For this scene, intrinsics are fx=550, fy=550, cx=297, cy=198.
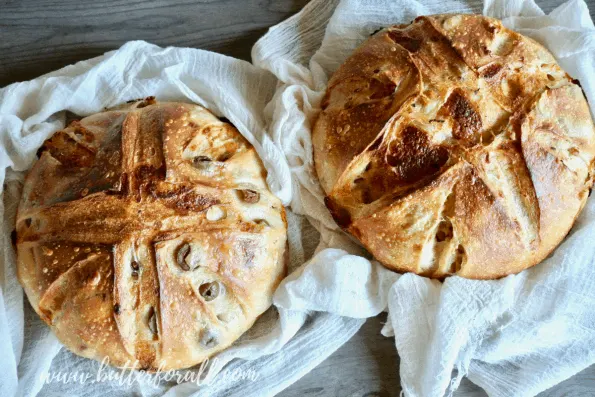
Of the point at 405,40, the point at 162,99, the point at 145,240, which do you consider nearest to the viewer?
the point at 145,240

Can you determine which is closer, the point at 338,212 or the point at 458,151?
the point at 458,151

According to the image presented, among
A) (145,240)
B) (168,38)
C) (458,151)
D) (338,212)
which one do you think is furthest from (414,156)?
(168,38)

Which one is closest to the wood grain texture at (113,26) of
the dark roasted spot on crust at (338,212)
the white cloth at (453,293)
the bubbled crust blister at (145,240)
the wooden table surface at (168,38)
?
the wooden table surface at (168,38)

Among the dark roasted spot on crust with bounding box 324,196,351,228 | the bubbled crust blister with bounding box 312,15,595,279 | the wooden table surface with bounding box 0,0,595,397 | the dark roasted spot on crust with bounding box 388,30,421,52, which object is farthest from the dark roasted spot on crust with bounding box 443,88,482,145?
the wooden table surface with bounding box 0,0,595,397

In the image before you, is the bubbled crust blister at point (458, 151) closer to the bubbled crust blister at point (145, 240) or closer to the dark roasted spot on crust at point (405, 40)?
the dark roasted spot on crust at point (405, 40)

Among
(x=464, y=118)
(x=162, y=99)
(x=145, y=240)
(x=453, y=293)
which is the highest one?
(x=464, y=118)

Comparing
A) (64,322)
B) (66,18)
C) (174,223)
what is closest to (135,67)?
(66,18)

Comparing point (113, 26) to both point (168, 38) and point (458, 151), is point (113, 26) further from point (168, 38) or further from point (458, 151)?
point (458, 151)

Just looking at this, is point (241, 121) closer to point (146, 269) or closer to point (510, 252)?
point (146, 269)

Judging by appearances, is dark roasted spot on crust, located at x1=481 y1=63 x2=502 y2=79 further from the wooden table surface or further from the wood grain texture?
the wood grain texture

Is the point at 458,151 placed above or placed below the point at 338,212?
above
